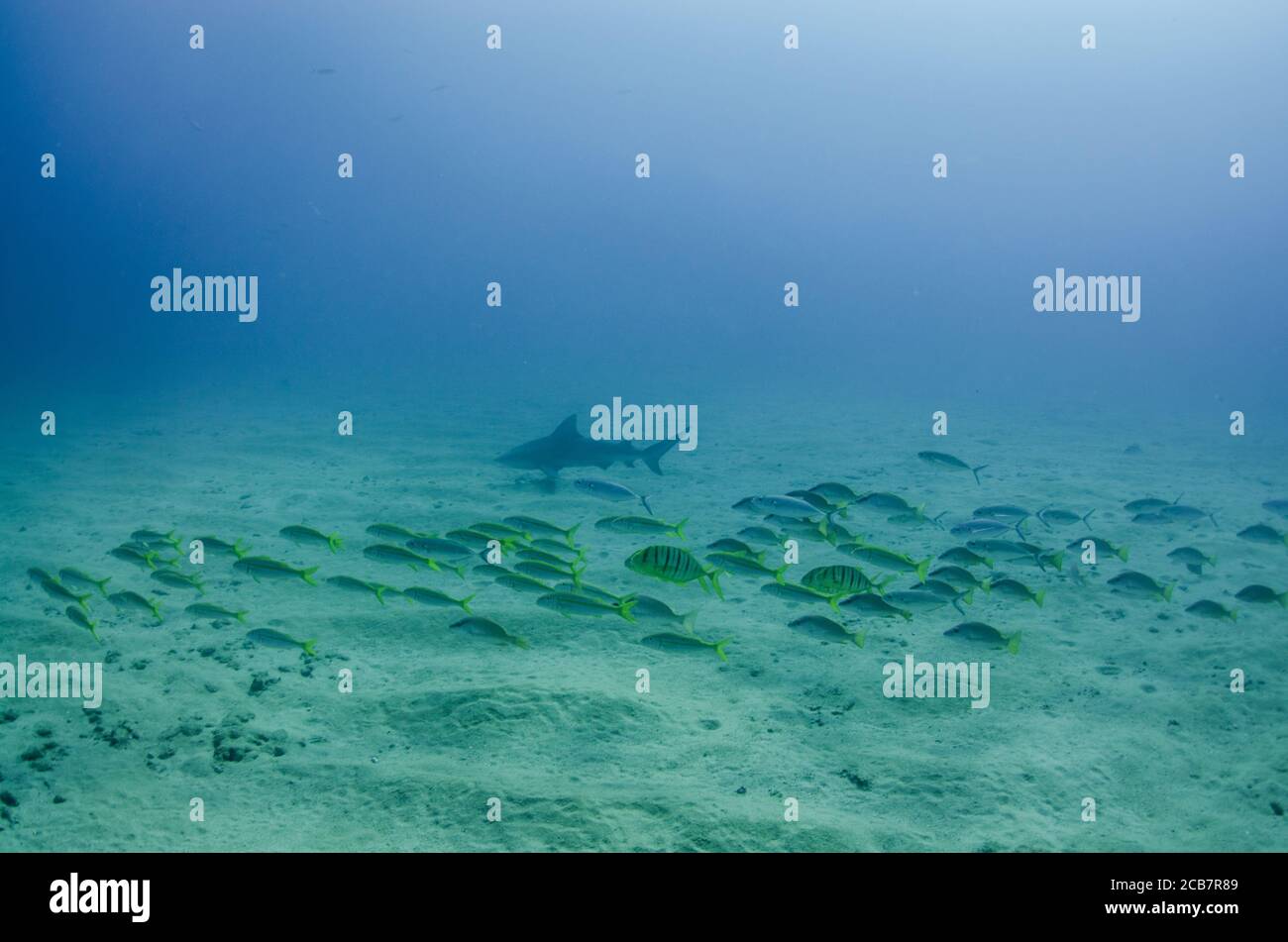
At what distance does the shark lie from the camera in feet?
39.5

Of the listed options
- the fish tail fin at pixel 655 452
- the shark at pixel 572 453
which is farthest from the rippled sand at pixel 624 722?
the fish tail fin at pixel 655 452

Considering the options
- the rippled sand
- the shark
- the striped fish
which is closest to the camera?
the rippled sand

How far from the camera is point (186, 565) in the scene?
28.3ft

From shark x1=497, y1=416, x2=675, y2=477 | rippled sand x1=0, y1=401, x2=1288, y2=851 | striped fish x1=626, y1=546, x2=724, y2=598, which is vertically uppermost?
shark x1=497, y1=416, x2=675, y2=477

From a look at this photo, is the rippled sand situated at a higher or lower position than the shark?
lower

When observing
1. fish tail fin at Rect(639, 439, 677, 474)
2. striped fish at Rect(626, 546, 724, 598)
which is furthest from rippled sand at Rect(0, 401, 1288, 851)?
fish tail fin at Rect(639, 439, 677, 474)

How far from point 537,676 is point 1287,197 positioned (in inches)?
9789

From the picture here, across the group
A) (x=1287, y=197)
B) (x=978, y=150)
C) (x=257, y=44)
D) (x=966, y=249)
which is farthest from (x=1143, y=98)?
(x=257, y=44)

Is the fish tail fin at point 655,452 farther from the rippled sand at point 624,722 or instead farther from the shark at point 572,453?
the rippled sand at point 624,722

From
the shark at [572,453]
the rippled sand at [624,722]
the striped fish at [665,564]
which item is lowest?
the rippled sand at [624,722]

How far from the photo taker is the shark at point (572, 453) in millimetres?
12039

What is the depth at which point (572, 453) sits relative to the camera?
1205 centimetres

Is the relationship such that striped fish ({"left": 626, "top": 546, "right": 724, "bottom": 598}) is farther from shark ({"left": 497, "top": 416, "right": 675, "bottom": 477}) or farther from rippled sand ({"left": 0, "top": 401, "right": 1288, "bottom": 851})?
shark ({"left": 497, "top": 416, "right": 675, "bottom": 477})
